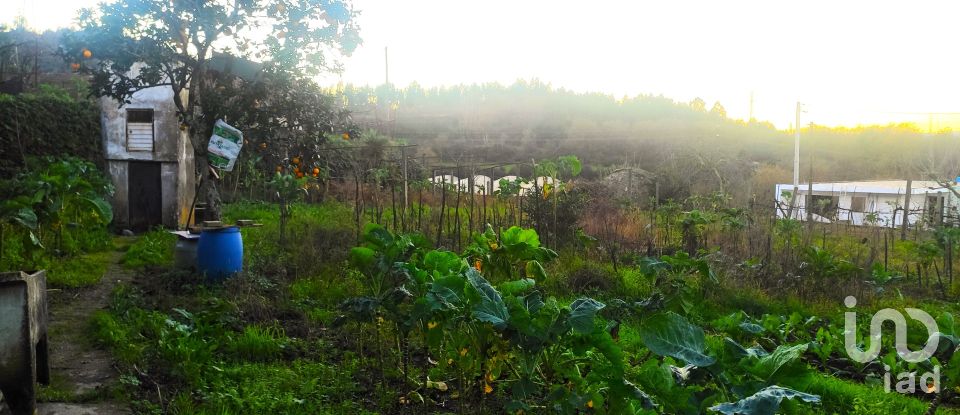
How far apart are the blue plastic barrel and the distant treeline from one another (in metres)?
17.2

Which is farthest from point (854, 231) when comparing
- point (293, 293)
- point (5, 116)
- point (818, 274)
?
point (5, 116)

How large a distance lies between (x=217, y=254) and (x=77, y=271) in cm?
172

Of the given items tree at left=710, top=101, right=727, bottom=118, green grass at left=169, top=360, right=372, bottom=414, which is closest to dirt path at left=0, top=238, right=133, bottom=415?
green grass at left=169, top=360, right=372, bottom=414

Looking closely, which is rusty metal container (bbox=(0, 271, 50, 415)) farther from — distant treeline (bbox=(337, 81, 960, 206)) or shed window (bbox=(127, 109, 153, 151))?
distant treeline (bbox=(337, 81, 960, 206))

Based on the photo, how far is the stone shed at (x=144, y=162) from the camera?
37.7ft

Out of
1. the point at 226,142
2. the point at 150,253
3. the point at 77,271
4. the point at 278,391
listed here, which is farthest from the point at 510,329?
the point at 150,253

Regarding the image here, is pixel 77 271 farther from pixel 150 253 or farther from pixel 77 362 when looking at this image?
pixel 77 362

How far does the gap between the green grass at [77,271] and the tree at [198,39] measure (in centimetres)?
143

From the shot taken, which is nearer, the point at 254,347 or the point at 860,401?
the point at 860,401

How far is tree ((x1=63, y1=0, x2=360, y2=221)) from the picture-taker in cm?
788

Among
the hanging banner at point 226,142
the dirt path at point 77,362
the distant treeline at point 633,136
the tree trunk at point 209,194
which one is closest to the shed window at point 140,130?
the tree trunk at point 209,194

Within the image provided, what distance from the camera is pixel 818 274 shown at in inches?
280

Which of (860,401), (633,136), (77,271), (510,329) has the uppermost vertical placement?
(633,136)

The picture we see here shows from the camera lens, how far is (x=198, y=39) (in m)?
8.23
